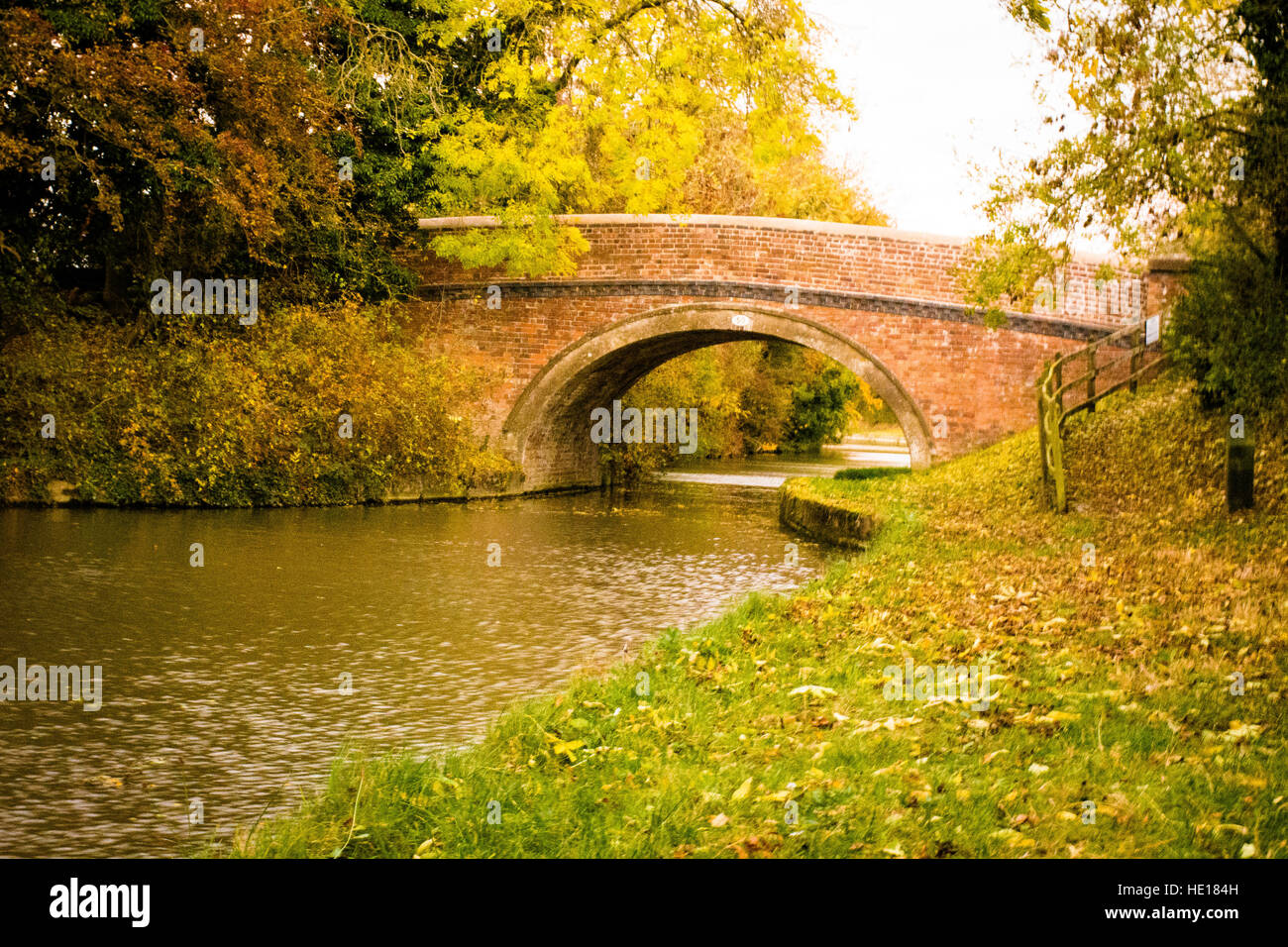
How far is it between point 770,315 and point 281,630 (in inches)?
463

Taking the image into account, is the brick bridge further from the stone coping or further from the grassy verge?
the grassy verge

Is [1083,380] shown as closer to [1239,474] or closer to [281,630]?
[1239,474]

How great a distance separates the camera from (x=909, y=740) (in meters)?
4.69

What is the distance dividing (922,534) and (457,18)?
12056 mm

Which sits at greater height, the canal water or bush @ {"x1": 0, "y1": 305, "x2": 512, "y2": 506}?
bush @ {"x1": 0, "y1": 305, "x2": 512, "y2": 506}

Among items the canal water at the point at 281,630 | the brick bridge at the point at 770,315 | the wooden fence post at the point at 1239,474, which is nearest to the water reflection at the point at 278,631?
the canal water at the point at 281,630

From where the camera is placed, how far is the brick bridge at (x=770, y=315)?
17656 millimetres

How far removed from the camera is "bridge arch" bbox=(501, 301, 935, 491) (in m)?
18.3

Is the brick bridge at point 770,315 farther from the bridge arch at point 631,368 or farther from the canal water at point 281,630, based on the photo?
the canal water at point 281,630

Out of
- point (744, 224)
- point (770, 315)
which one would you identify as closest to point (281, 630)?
point (770, 315)

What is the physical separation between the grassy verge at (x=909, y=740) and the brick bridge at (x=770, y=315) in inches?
362

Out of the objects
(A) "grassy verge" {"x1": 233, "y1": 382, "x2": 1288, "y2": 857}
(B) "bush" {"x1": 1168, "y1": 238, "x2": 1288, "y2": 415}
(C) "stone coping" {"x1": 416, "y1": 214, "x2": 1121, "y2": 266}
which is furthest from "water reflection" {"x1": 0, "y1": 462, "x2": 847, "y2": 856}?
(C) "stone coping" {"x1": 416, "y1": 214, "x2": 1121, "y2": 266}

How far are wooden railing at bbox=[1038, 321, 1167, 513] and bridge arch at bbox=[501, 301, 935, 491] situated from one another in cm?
217
